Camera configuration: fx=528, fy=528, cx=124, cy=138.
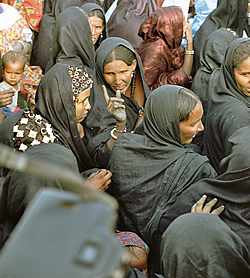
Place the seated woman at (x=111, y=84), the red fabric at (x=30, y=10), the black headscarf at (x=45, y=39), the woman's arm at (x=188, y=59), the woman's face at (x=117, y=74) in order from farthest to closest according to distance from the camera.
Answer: the red fabric at (x=30, y=10)
the black headscarf at (x=45, y=39)
the woman's arm at (x=188, y=59)
the woman's face at (x=117, y=74)
the seated woman at (x=111, y=84)

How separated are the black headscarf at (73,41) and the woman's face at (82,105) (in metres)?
0.94

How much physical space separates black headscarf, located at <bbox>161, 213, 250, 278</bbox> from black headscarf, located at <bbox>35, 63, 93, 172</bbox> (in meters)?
1.87

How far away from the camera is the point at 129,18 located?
20.6ft

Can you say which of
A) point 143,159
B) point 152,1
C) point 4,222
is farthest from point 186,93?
point 152,1

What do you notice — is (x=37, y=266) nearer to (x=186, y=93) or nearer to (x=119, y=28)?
(x=186, y=93)

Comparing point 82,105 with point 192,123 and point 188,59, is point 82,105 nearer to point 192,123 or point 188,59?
point 192,123

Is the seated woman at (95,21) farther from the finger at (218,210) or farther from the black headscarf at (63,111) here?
the finger at (218,210)

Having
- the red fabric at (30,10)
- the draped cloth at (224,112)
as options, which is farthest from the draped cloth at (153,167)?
the red fabric at (30,10)

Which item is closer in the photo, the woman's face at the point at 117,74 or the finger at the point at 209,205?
the finger at the point at 209,205

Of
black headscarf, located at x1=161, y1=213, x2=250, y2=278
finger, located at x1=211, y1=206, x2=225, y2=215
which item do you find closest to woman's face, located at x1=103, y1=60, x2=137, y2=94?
finger, located at x1=211, y1=206, x2=225, y2=215

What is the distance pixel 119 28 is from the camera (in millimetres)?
6207

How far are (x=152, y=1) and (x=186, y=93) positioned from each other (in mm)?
3589

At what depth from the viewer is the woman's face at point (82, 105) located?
4.00m

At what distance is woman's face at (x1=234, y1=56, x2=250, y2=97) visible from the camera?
4.02m
